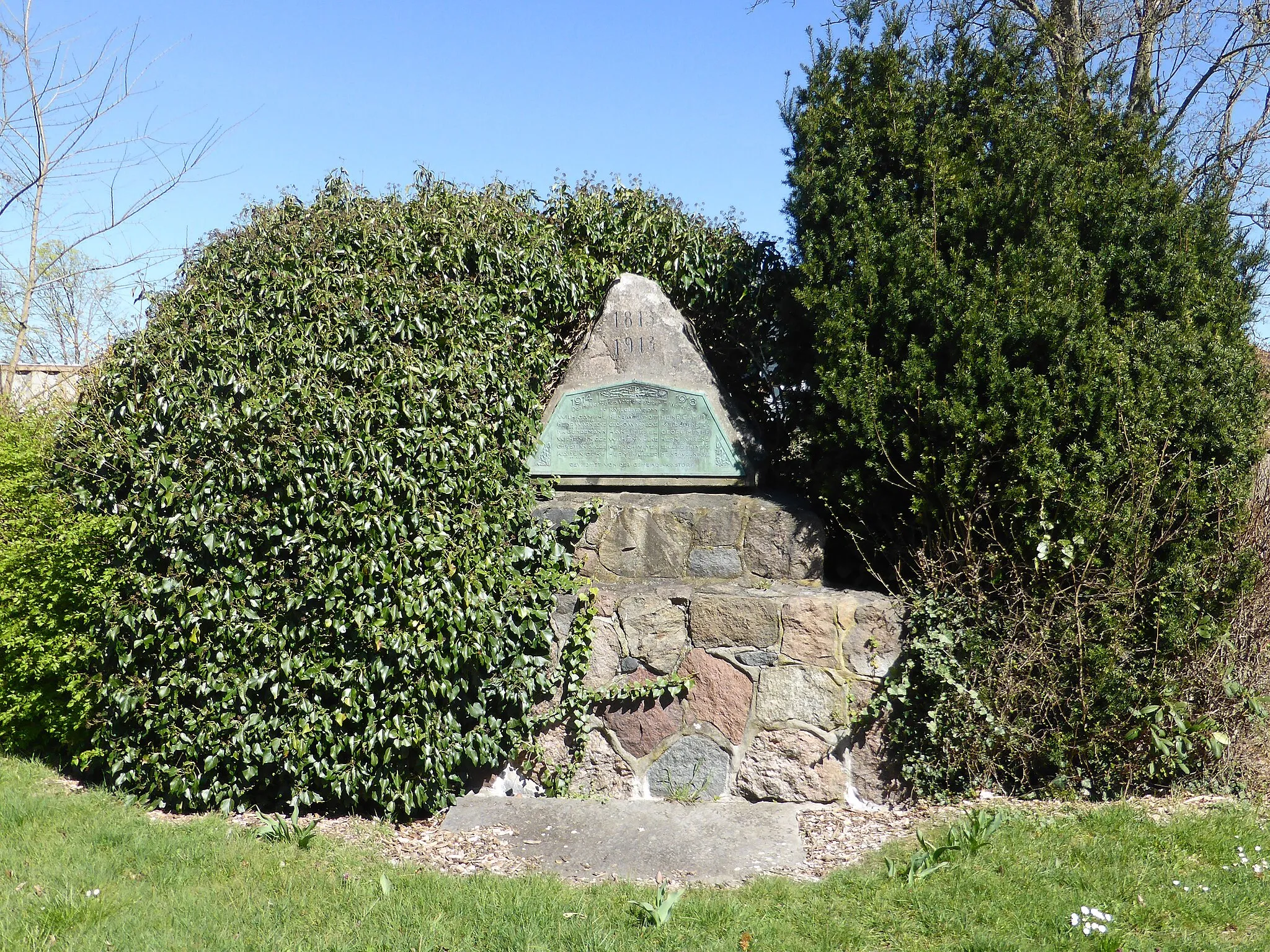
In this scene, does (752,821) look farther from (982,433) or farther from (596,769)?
(982,433)

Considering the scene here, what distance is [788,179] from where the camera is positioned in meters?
4.86

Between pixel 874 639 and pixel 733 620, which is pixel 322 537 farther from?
pixel 874 639

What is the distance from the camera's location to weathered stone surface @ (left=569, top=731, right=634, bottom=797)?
4465 millimetres

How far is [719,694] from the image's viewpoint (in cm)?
443

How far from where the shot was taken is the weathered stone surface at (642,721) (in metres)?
4.46

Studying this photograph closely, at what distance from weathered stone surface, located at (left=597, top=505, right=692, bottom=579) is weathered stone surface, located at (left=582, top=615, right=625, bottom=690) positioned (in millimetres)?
336

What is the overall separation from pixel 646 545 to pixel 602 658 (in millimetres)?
605

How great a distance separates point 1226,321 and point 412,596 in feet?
12.9

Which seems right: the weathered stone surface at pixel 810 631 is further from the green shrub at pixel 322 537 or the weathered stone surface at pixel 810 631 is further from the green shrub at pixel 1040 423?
the green shrub at pixel 322 537

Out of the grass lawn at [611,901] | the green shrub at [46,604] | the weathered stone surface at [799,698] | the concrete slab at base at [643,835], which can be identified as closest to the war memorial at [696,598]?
the weathered stone surface at [799,698]

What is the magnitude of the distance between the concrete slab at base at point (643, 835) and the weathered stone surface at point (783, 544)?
3.64 ft

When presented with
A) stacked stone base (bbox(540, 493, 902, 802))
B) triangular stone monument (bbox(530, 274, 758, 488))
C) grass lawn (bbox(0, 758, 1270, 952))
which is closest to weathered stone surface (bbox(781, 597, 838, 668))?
stacked stone base (bbox(540, 493, 902, 802))

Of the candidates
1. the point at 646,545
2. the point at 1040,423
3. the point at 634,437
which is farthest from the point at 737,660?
the point at 1040,423

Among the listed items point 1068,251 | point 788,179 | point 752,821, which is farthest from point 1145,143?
point 752,821
